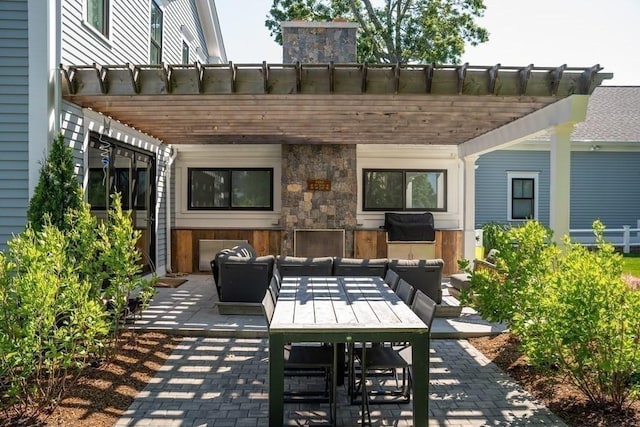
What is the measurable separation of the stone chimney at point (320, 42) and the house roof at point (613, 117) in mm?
8701

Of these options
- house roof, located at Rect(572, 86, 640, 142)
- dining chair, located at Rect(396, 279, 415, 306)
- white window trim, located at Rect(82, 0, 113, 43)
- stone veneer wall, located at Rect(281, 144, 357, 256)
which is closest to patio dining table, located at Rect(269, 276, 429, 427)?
dining chair, located at Rect(396, 279, 415, 306)

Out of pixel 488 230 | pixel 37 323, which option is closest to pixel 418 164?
pixel 488 230

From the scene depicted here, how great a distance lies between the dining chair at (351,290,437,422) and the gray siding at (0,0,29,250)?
14.5 feet

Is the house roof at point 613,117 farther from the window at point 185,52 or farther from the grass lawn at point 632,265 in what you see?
the window at point 185,52

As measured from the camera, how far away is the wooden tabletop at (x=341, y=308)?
3236mm

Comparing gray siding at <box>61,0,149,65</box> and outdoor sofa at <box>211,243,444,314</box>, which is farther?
outdoor sofa at <box>211,243,444,314</box>

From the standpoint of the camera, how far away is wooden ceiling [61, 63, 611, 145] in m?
5.73

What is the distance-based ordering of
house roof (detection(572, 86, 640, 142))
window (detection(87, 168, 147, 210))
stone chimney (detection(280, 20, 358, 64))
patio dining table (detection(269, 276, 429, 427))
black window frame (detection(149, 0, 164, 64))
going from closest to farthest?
patio dining table (detection(269, 276, 429, 427)) → window (detection(87, 168, 147, 210)) → stone chimney (detection(280, 20, 358, 64)) → black window frame (detection(149, 0, 164, 64)) → house roof (detection(572, 86, 640, 142))

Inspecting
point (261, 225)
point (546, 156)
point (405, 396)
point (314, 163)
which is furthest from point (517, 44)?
point (405, 396)

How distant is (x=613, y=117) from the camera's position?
16109 mm

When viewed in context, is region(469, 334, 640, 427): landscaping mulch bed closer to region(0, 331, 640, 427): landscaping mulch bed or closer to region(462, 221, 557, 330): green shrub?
region(0, 331, 640, 427): landscaping mulch bed

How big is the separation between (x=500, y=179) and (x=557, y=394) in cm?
1117

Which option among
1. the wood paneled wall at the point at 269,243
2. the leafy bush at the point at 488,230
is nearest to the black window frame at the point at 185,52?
the wood paneled wall at the point at 269,243

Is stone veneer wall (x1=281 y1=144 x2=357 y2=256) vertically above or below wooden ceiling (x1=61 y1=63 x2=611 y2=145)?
below
